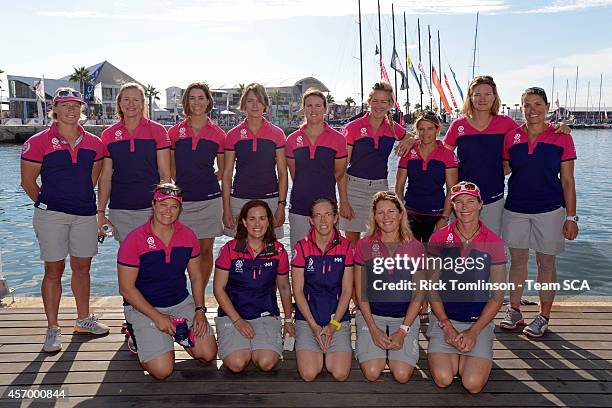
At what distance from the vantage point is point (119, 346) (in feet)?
16.4

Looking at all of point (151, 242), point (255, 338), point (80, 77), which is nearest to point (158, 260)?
point (151, 242)

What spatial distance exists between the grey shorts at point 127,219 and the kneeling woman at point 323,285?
1735mm

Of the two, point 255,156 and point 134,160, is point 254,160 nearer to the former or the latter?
point 255,156

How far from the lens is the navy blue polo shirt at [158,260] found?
4.39 meters

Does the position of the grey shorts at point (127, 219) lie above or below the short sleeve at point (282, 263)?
above

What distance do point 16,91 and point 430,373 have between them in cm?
8804

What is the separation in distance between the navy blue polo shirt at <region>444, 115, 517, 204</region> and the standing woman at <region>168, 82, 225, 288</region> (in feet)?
8.45

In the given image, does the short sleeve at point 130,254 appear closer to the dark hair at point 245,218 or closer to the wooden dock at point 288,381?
the dark hair at point 245,218

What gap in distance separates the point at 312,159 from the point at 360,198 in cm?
80

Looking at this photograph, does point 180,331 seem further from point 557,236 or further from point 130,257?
point 557,236

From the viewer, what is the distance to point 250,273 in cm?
461

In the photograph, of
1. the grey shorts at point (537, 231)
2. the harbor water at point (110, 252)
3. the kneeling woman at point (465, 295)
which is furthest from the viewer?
the harbor water at point (110, 252)

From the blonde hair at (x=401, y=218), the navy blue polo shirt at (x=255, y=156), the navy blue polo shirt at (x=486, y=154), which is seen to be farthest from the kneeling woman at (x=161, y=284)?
the navy blue polo shirt at (x=486, y=154)

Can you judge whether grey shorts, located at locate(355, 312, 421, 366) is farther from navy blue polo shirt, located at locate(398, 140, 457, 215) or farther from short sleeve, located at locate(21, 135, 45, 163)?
short sleeve, located at locate(21, 135, 45, 163)
